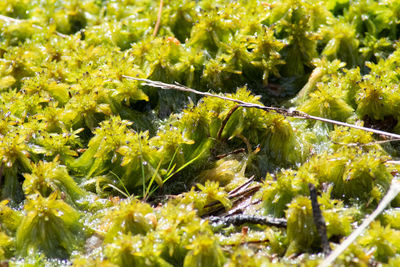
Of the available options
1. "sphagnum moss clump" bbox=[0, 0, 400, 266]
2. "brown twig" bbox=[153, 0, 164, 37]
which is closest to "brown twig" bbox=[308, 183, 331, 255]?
"sphagnum moss clump" bbox=[0, 0, 400, 266]

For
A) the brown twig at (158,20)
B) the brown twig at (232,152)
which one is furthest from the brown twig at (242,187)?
the brown twig at (158,20)

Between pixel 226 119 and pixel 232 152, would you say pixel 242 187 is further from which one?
pixel 226 119

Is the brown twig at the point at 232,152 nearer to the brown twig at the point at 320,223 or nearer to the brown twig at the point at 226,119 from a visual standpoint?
the brown twig at the point at 226,119

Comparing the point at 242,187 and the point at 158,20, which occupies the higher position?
the point at 158,20

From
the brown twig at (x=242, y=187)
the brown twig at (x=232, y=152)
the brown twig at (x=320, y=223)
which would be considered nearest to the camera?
the brown twig at (x=320, y=223)

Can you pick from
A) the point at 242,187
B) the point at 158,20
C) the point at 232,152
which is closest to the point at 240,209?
the point at 242,187

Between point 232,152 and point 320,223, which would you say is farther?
point 232,152

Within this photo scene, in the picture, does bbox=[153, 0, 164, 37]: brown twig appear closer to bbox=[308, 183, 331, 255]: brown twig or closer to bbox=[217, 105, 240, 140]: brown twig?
bbox=[217, 105, 240, 140]: brown twig

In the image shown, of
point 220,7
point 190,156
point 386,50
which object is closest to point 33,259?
point 190,156

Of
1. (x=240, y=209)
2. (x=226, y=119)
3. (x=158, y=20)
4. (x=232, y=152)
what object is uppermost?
(x=158, y=20)
